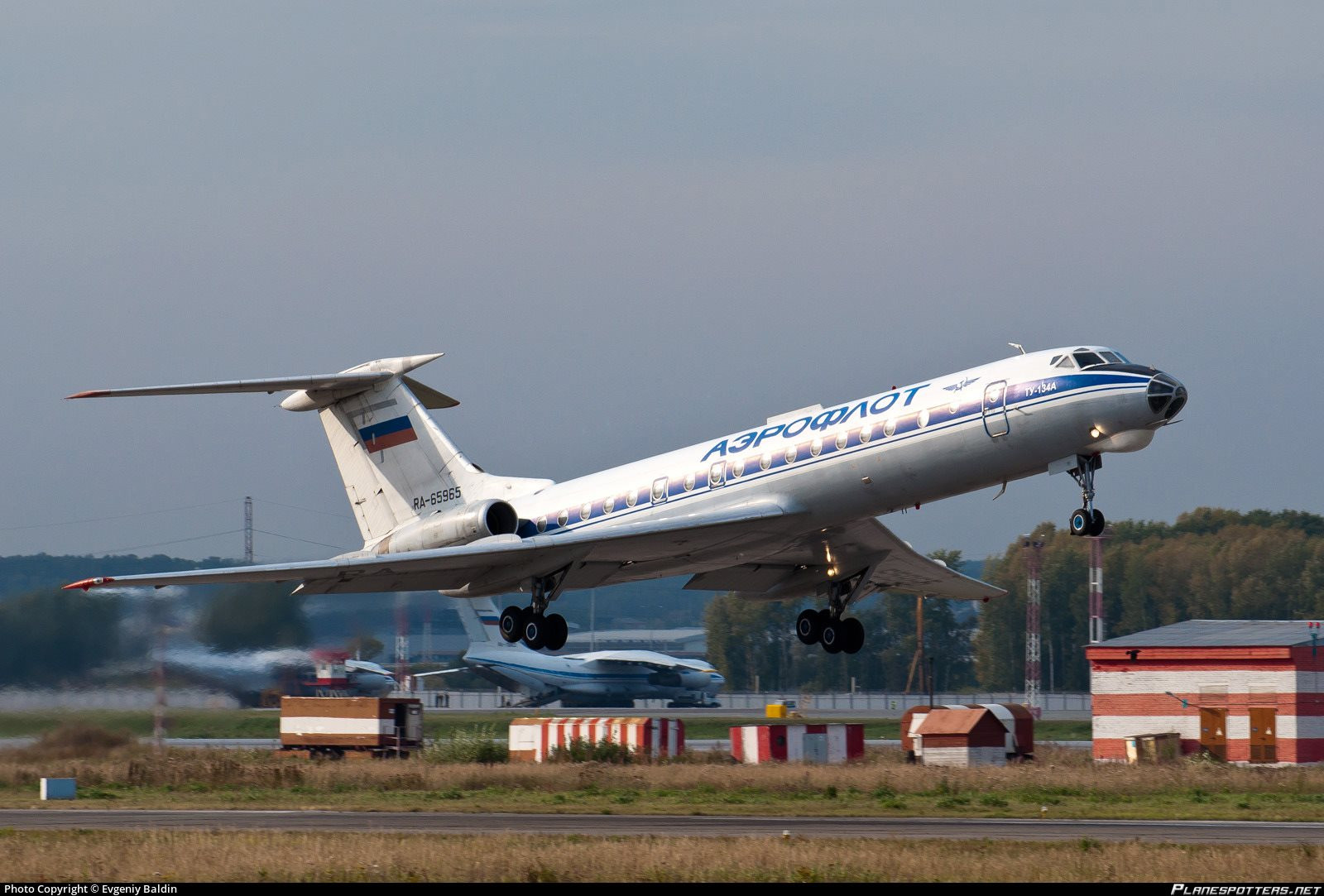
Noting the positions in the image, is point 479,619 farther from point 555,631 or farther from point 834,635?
point 555,631

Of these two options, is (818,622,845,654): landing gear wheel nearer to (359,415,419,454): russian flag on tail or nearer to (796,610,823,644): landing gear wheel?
(796,610,823,644): landing gear wheel

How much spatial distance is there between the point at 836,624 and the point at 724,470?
4136 mm

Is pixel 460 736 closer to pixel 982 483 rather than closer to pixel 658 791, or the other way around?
pixel 658 791

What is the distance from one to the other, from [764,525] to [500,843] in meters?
6.28

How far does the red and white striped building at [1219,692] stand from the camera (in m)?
38.9

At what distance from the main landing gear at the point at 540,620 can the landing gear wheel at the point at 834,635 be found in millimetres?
4392

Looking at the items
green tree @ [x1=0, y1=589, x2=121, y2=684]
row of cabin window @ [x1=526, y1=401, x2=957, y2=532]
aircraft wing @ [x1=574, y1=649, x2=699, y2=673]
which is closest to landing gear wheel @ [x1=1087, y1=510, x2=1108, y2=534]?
row of cabin window @ [x1=526, y1=401, x2=957, y2=532]

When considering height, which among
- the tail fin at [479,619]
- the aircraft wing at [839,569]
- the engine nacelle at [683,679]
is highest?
the aircraft wing at [839,569]

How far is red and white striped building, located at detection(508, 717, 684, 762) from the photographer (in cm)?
3981

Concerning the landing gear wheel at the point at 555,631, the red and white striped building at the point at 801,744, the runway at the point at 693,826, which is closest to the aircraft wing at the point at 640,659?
the red and white striped building at the point at 801,744

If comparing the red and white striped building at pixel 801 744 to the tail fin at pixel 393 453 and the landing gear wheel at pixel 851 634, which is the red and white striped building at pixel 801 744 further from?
the tail fin at pixel 393 453

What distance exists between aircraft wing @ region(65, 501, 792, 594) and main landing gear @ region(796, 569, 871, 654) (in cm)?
346

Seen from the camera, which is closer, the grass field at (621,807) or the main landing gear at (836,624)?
the grass field at (621,807)

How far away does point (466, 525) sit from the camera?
26531mm
